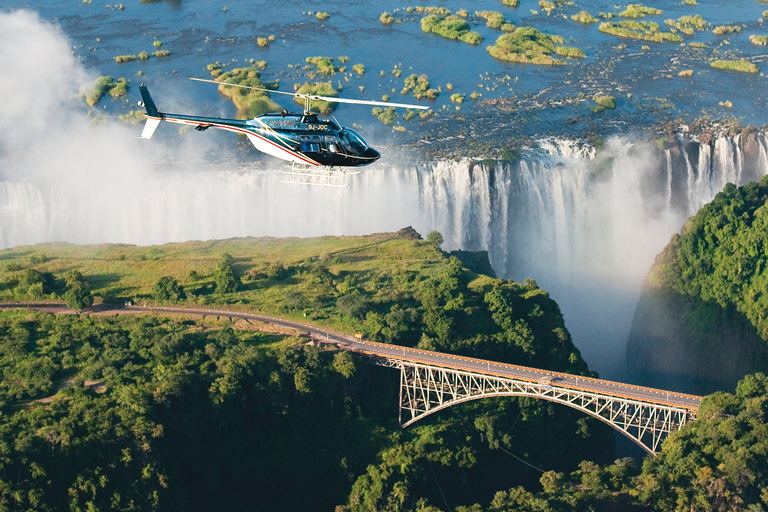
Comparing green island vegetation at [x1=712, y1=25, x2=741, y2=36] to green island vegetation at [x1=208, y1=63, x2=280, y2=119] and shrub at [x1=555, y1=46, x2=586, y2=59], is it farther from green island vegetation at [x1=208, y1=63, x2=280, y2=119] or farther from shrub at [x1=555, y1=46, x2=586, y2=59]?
green island vegetation at [x1=208, y1=63, x2=280, y2=119]

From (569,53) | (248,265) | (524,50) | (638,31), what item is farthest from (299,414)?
(638,31)

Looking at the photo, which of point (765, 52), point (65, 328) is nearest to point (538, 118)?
point (765, 52)

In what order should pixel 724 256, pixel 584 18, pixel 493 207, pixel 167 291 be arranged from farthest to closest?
pixel 584 18
pixel 493 207
pixel 724 256
pixel 167 291

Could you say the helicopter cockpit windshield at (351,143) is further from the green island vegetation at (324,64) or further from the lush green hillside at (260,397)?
the green island vegetation at (324,64)

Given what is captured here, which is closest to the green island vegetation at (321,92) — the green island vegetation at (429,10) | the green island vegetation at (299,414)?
the green island vegetation at (429,10)

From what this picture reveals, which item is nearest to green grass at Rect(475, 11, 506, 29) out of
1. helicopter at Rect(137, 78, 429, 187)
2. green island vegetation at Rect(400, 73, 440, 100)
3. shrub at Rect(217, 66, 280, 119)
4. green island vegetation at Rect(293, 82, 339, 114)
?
green island vegetation at Rect(400, 73, 440, 100)

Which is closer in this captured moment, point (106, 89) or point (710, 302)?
point (710, 302)

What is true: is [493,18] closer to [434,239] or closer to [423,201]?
[423,201]
